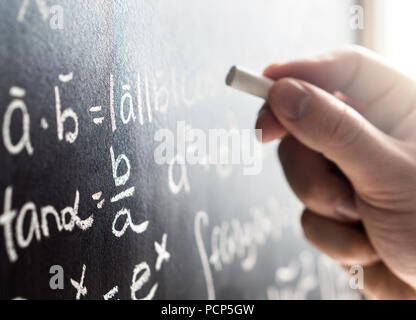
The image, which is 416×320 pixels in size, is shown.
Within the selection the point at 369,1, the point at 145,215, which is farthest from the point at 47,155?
the point at 369,1

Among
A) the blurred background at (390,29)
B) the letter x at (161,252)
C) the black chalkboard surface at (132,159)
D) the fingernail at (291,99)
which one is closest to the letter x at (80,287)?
the black chalkboard surface at (132,159)

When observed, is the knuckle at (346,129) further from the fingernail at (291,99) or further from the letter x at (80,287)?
the letter x at (80,287)

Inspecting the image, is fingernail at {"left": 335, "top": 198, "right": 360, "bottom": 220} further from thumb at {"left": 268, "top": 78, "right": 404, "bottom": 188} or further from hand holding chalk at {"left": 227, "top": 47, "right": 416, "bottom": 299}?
thumb at {"left": 268, "top": 78, "right": 404, "bottom": 188}

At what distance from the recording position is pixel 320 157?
53 cm

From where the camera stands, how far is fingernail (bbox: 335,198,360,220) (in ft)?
1.75

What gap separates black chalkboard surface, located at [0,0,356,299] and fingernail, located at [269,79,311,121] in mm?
105

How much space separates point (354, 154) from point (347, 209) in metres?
0.15

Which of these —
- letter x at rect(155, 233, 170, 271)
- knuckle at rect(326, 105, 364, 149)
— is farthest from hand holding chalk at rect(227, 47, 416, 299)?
letter x at rect(155, 233, 170, 271)

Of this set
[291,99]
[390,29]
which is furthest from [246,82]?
[390,29]

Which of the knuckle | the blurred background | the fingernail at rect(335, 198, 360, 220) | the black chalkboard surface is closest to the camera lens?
the black chalkboard surface

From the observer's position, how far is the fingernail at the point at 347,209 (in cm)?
53

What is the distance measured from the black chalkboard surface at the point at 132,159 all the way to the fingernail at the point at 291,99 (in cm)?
10

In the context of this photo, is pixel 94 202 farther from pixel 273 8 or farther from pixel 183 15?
pixel 273 8

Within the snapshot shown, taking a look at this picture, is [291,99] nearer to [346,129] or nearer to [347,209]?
[346,129]
